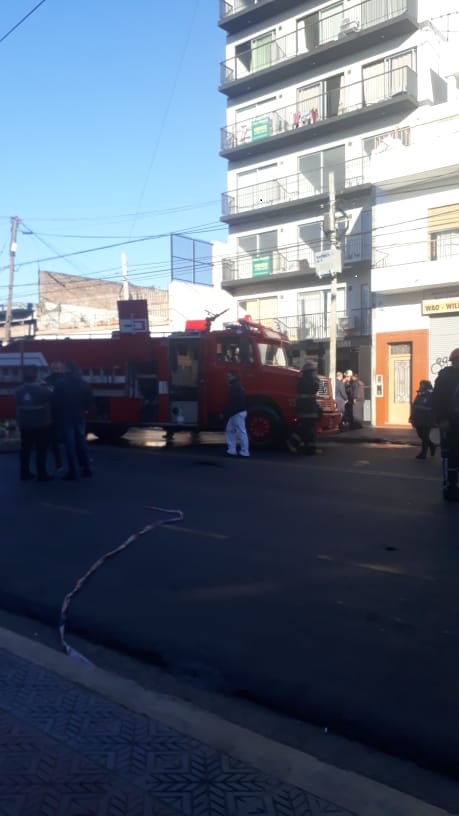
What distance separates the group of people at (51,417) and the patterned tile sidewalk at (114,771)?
24.3 feet

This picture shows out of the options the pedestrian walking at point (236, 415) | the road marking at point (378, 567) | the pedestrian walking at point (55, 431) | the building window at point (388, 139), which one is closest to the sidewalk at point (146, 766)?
A: the road marking at point (378, 567)

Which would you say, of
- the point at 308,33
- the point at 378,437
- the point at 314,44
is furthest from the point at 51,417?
the point at 308,33

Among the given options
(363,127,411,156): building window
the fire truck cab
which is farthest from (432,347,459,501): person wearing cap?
(363,127,411,156): building window

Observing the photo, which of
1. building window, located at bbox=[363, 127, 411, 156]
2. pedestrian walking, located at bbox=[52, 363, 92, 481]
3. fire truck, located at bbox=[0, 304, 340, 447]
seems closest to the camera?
pedestrian walking, located at bbox=[52, 363, 92, 481]

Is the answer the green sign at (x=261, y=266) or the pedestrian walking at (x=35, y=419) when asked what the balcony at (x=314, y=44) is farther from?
the pedestrian walking at (x=35, y=419)

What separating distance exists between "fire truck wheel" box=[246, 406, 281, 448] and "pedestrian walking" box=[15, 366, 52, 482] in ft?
19.7

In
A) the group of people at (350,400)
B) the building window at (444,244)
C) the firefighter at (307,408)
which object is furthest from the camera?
the building window at (444,244)

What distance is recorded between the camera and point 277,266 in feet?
106

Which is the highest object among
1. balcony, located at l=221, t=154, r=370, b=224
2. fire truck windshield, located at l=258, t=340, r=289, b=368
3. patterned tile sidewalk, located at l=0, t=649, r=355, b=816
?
balcony, located at l=221, t=154, r=370, b=224

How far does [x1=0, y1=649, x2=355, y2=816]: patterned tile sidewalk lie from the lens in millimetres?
3061

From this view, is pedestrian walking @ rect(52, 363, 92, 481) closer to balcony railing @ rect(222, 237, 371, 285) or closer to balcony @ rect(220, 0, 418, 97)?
balcony railing @ rect(222, 237, 371, 285)

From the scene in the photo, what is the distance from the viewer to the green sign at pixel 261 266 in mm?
32406

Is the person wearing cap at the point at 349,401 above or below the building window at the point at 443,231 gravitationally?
below

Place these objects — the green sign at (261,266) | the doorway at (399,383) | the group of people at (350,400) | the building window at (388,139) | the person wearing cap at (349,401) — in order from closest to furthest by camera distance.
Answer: the group of people at (350,400) < the person wearing cap at (349,401) < the doorway at (399,383) < the building window at (388,139) < the green sign at (261,266)
